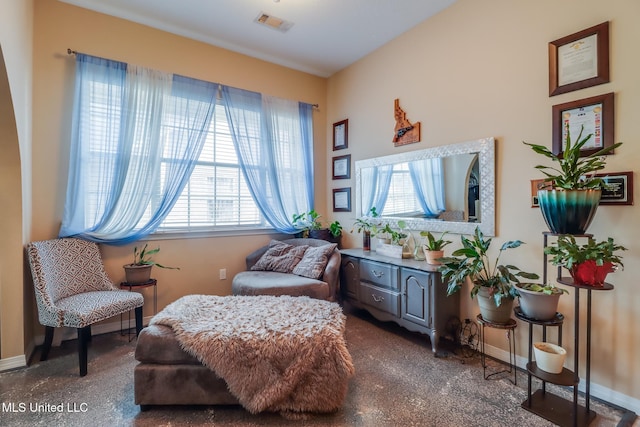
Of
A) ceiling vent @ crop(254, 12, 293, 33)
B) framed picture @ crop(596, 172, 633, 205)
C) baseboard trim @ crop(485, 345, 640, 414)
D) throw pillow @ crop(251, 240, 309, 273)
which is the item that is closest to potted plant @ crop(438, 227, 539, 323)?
framed picture @ crop(596, 172, 633, 205)

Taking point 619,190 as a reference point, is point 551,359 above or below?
below

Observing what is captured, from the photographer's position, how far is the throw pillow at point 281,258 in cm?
334

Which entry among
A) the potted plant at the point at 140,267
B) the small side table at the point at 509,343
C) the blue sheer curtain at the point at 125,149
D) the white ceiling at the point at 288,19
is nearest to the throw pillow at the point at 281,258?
the potted plant at the point at 140,267

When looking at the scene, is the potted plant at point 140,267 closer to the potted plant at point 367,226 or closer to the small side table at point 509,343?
the potted plant at point 367,226

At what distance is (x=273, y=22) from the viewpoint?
300cm

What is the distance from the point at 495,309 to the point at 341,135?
2701 mm

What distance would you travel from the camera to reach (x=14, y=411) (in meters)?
1.76

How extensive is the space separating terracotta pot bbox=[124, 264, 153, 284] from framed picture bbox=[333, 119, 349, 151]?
2583 millimetres

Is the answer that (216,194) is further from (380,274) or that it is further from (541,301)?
(541,301)

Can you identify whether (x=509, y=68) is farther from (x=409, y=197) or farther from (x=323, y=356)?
(x=323, y=356)

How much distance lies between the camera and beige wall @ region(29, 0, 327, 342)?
2.59 meters

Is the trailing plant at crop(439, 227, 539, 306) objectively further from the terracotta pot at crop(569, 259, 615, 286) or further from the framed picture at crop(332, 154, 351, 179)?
the framed picture at crop(332, 154, 351, 179)

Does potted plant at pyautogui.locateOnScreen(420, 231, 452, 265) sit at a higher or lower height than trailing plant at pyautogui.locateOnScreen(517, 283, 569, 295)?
higher

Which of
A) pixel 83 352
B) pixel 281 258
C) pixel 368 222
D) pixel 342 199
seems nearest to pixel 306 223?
pixel 342 199
